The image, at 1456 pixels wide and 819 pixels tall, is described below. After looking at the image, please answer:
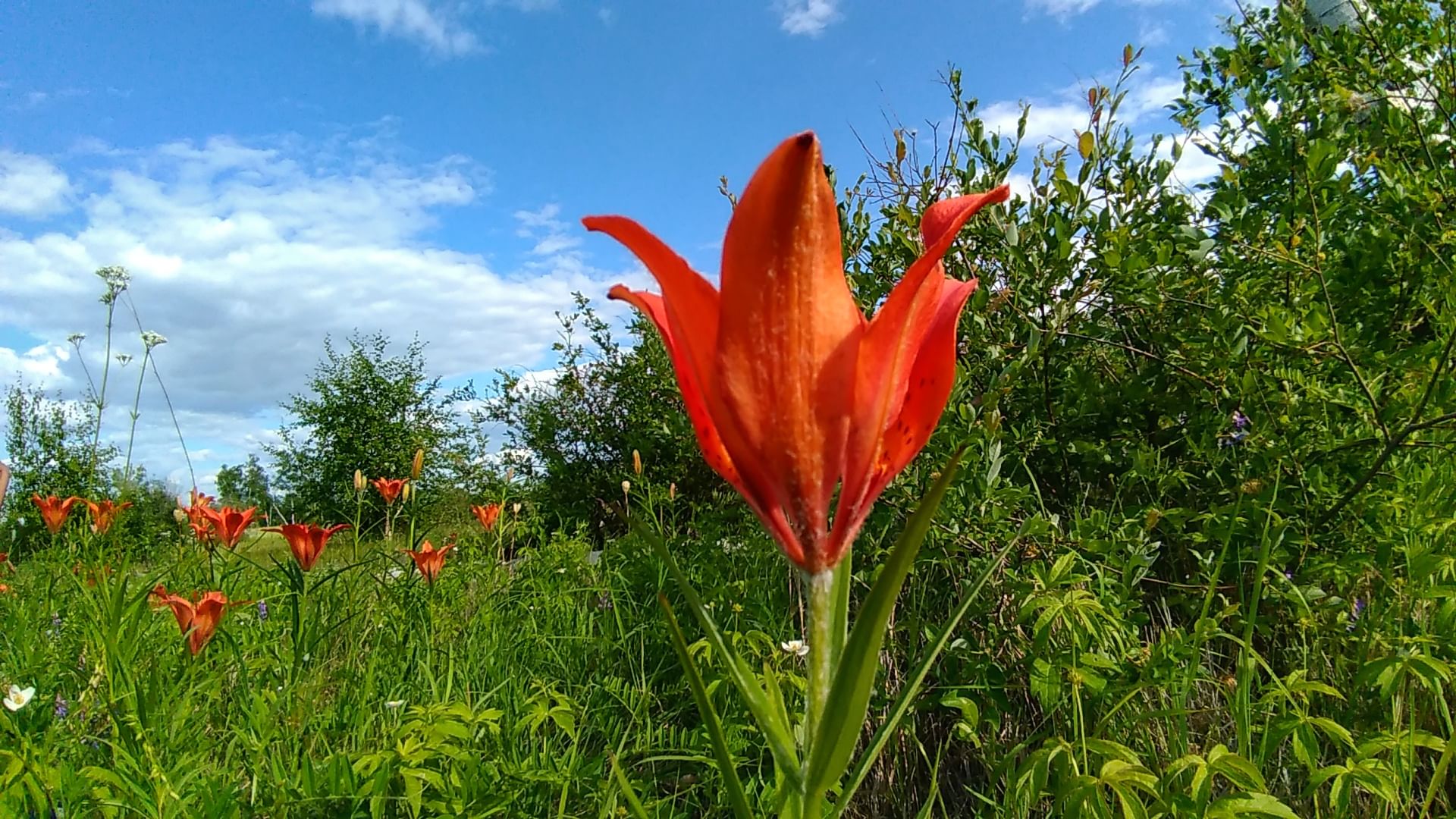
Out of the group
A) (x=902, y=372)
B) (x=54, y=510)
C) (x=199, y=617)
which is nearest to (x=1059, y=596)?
(x=902, y=372)

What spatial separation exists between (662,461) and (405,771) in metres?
3.33

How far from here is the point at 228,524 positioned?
2402 mm

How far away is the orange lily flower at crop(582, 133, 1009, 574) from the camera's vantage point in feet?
1.65

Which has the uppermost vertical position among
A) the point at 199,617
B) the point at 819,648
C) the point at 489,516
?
the point at 489,516

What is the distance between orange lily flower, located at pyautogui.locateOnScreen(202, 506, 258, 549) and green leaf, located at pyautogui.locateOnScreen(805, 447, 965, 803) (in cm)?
236

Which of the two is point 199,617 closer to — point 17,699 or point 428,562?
point 17,699

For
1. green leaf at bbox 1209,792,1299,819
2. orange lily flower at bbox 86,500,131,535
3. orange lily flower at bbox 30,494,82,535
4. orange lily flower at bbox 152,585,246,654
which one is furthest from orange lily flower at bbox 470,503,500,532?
green leaf at bbox 1209,792,1299,819

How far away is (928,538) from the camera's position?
2.01m

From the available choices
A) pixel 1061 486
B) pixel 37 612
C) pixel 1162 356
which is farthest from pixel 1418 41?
pixel 37 612

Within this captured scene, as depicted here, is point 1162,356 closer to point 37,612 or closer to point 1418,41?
point 1418,41

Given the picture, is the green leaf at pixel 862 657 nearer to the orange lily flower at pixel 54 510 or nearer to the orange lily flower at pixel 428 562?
the orange lily flower at pixel 428 562

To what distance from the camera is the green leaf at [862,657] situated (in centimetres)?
47

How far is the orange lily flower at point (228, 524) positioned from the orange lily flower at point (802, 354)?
7.50 ft

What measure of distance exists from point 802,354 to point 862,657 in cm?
19
